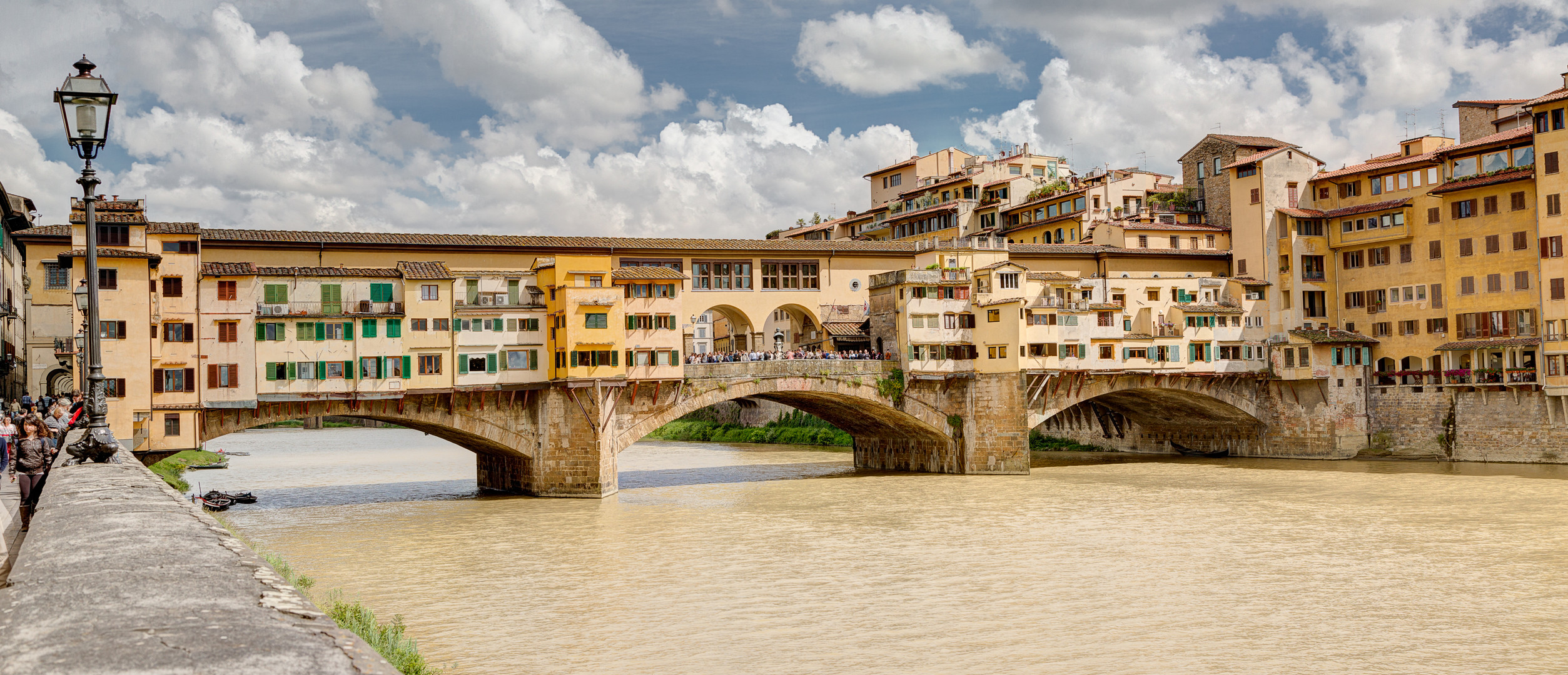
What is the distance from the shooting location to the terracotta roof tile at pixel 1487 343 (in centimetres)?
4772

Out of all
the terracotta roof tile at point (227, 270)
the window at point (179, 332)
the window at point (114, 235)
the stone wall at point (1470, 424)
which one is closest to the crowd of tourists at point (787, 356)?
the terracotta roof tile at point (227, 270)

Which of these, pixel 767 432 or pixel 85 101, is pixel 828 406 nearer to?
pixel 767 432

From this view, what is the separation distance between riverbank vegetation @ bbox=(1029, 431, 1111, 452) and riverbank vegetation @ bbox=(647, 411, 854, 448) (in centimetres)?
975

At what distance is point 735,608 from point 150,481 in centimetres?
1107

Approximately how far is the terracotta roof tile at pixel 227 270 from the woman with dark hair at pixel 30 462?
2426cm

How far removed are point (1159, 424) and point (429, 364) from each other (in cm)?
3640

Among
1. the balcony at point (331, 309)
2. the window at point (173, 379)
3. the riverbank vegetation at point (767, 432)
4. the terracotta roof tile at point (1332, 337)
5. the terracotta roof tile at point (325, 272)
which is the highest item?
the terracotta roof tile at point (325, 272)

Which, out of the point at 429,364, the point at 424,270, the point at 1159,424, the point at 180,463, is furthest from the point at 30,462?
the point at 1159,424

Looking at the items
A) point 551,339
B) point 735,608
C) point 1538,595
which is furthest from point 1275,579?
point 551,339

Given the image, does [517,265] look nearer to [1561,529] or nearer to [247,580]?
[1561,529]

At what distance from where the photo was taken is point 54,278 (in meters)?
39.2

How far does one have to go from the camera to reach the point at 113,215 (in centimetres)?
3416

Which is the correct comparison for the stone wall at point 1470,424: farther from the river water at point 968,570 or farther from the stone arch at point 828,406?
the stone arch at point 828,406

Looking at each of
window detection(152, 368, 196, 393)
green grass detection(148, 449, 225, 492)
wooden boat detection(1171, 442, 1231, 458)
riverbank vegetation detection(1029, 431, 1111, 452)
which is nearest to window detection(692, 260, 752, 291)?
window detection(152, 368, 196, 393)
